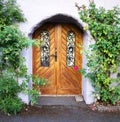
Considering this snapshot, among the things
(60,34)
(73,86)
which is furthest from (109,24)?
(73,86)

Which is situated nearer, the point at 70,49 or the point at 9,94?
Result: the point at 9,94

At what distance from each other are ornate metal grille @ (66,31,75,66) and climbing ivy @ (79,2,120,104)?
113 centimetres

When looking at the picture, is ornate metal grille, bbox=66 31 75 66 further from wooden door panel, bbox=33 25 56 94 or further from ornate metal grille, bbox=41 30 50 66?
ornate metal grille, bbox=41 30 50 66

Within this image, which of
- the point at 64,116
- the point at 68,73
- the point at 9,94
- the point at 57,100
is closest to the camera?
the point at 64,116

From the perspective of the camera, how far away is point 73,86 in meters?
8.09

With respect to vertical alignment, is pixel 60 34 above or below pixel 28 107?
above

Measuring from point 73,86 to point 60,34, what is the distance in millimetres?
1567

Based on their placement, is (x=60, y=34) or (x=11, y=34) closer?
(x=11, y=34)

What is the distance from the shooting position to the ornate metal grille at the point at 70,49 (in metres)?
7.94

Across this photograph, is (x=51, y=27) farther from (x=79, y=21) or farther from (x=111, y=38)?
(x=111, y=38)

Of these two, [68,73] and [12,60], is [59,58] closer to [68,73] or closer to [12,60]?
[68,73]

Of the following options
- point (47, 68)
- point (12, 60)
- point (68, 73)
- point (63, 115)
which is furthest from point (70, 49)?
point (63, 115)

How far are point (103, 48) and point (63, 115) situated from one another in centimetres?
185

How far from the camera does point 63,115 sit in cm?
643
